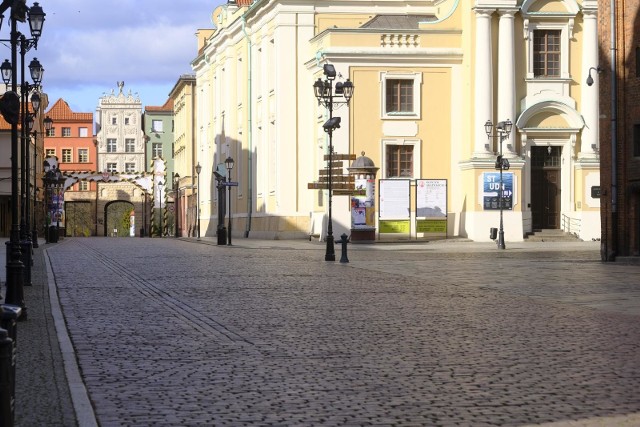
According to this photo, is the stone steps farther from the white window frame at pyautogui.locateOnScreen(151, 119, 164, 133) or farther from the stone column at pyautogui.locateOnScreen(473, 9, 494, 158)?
the white window frame at pyautogui.locateOnScreen(151, 119, 164, 133)

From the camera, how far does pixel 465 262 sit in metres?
34.2

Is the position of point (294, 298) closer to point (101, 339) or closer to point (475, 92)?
point (101, 339)

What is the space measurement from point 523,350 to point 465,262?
71.7 ft

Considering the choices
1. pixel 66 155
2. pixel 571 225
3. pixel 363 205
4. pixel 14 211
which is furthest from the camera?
pixel 66 155

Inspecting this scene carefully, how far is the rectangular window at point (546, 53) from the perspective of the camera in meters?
55.8

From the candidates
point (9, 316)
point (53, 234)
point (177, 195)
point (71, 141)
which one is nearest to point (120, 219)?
point (71, 141)

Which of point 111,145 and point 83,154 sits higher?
point 111,145

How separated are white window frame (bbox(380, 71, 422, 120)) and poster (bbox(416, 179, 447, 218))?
4.31m

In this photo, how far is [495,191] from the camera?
53188 mm

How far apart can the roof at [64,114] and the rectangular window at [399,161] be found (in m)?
95.1

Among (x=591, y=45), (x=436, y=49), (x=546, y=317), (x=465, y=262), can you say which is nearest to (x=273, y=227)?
(x=436, y=49)

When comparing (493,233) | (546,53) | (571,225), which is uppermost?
(546,53)

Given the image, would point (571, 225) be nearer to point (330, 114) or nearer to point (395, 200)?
point (395, 200)

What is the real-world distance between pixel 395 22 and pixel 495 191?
10.2 metres
